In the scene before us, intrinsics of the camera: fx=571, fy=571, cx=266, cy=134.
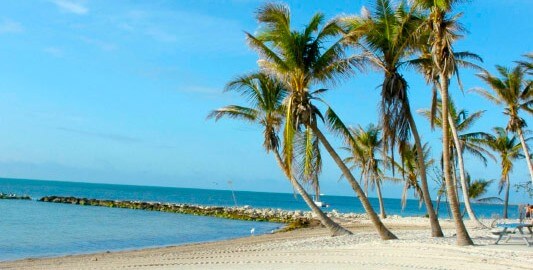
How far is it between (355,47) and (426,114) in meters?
12.8

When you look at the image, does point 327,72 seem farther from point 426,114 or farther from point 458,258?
point 426,114

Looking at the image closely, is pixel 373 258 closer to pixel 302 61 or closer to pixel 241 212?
pixel 302 61

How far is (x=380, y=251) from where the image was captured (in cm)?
1351

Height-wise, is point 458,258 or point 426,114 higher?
point 426,114

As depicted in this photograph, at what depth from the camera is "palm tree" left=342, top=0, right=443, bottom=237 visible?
1569 cm

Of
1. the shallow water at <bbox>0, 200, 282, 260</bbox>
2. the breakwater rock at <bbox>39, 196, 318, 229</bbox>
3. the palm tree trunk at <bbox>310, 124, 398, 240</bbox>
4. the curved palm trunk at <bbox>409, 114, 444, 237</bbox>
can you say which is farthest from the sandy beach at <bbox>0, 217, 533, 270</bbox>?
the breakwater rock at <bbox>39, 196, 318, 229</bbox>

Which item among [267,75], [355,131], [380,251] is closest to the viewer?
[380,251]

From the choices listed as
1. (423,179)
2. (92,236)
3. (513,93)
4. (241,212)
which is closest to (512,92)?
(513,93)

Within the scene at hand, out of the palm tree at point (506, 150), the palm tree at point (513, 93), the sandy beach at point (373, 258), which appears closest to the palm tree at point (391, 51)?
the sandy beach at point (373, 258)

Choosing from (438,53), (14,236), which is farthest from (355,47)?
(14,236)

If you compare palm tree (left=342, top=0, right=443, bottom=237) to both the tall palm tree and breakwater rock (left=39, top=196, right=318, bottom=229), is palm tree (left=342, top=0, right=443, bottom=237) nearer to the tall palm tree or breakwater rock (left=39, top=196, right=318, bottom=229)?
the tall palm tree

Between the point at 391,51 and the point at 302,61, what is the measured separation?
8.21ft

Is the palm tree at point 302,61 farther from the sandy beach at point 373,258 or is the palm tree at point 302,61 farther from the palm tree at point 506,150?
the palm tree at point 506,150

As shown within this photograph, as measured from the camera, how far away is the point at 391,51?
15.8m
